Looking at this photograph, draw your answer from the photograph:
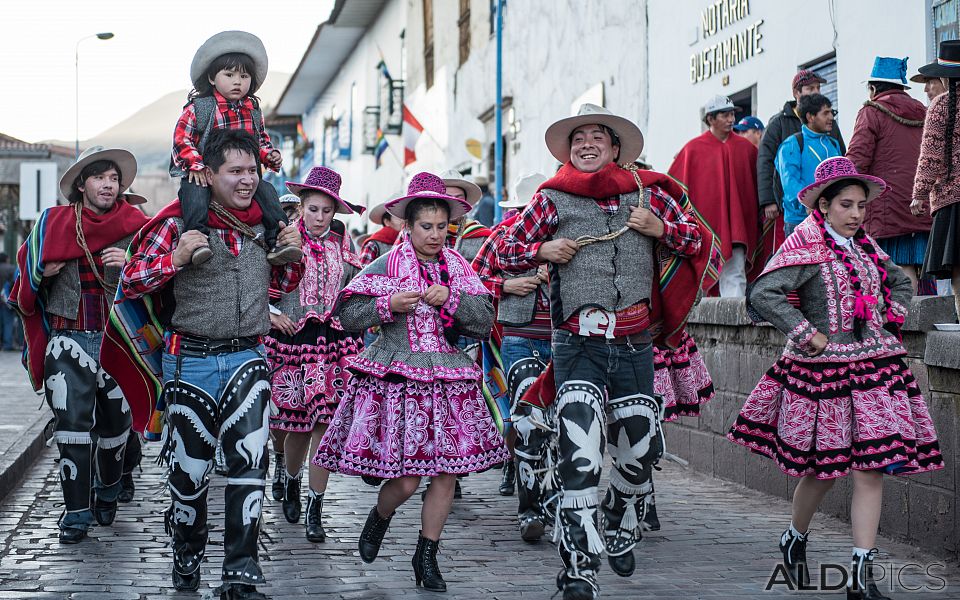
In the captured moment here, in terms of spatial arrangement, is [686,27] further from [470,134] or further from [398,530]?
[470,134]

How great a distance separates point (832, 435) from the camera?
19.1 feet

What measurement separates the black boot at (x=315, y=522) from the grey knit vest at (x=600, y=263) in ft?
6.79

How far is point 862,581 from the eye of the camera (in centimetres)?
551

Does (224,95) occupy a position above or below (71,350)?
above

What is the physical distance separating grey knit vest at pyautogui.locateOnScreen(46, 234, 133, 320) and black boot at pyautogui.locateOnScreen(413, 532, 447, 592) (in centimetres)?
270

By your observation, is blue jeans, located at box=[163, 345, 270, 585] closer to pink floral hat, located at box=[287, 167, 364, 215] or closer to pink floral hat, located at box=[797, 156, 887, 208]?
pink floral hat, located at box=[287, 167, 364, 215]

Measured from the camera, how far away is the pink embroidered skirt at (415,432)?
19.5 feet

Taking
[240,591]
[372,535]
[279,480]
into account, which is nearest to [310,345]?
[279,480]

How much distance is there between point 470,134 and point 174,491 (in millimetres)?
20874

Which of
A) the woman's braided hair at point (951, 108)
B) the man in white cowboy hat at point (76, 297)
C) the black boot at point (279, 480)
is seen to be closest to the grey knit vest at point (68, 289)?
the man in white cowboy hat at point (76, 297)

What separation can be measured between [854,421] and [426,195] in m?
2.31

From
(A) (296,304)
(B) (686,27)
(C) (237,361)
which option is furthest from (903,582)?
(B) (686,27)

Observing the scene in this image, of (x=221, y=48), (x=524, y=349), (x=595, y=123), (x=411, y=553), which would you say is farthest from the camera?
(x=524, y=349)

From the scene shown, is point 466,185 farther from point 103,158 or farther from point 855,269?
point 855,269
